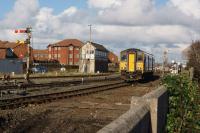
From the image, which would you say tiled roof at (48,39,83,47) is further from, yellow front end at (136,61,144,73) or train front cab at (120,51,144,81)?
yellow front end at (136,61,144,73)

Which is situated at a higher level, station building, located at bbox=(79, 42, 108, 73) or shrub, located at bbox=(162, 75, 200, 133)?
station building, located at bbox=(79, 42, 108, 73)

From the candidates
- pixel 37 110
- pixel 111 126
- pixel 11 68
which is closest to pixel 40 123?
pixel 37 110

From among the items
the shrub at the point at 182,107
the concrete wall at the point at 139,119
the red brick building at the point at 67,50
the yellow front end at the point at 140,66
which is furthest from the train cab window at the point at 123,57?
the red brick building at the point at 67,50

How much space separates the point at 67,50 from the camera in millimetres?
141500

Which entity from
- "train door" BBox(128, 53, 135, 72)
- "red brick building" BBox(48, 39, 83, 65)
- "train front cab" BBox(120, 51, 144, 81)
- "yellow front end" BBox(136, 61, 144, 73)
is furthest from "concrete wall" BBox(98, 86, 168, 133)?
"red brick building" BBox(48, 39, 83, 65)

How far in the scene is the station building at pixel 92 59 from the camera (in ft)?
325

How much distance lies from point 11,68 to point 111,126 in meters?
79.9

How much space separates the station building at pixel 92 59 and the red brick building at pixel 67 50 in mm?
33550

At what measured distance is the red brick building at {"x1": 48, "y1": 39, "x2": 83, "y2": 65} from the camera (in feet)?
466

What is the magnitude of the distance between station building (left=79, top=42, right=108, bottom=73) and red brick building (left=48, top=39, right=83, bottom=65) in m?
33.6

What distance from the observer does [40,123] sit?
584 inches

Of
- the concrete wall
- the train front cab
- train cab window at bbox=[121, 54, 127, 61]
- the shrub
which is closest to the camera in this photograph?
the concrete wall

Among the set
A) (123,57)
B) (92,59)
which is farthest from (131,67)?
(92,59)

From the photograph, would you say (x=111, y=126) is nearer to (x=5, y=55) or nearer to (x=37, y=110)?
(x=37, y=110)
